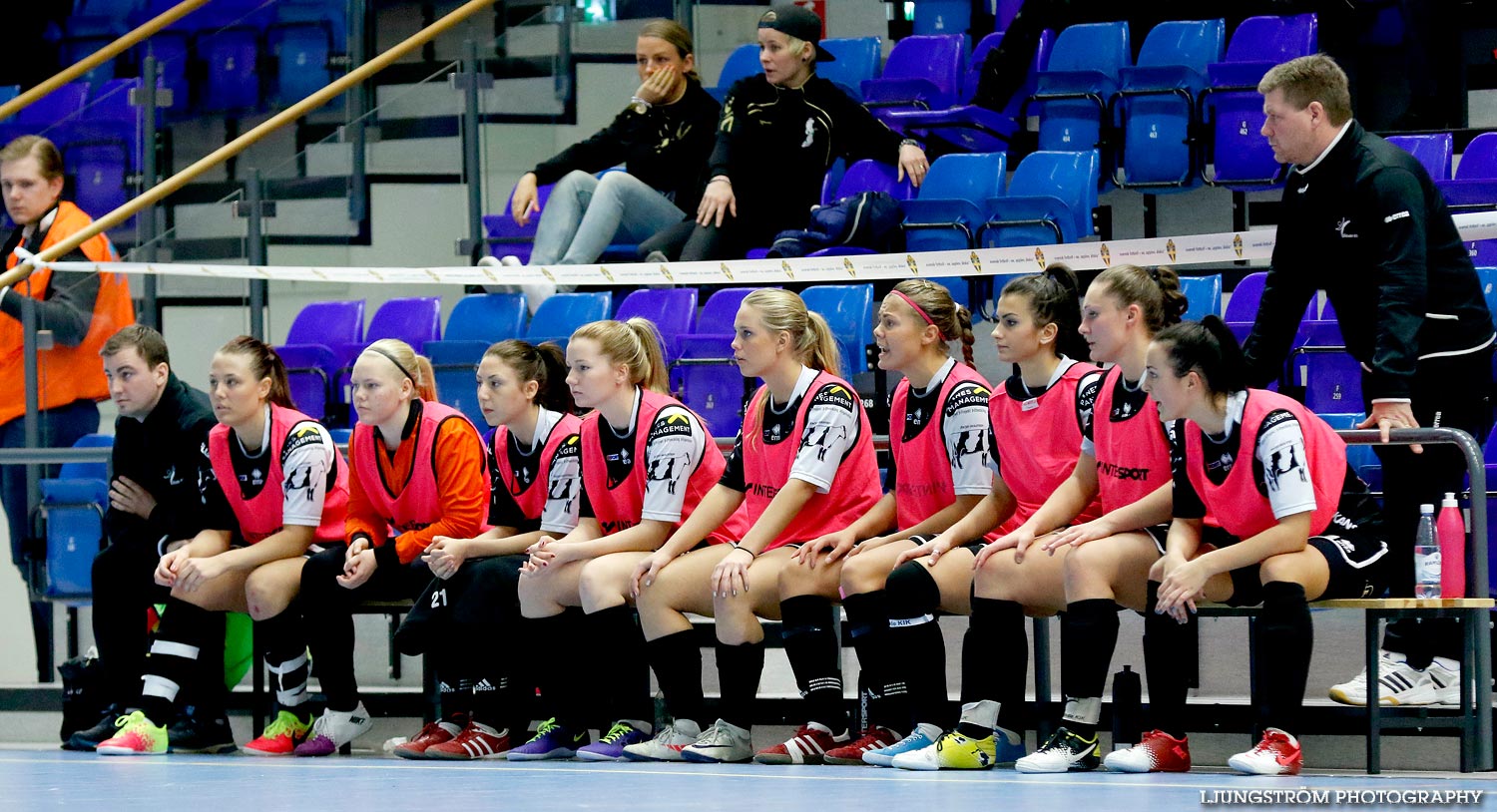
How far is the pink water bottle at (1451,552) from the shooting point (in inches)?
206

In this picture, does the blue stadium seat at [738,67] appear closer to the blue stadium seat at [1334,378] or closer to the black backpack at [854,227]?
the black backpack at [854,227]

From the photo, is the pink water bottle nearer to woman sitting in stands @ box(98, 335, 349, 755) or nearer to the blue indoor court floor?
the blue indoor court floor

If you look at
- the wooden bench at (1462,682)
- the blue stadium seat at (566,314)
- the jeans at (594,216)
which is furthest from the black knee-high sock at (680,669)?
the jeans at (594,216)

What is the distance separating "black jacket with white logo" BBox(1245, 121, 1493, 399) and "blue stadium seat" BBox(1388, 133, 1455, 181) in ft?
8.14

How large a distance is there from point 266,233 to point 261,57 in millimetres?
1470

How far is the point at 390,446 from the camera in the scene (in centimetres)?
644

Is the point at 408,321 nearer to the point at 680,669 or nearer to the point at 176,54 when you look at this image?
the point at 176,54

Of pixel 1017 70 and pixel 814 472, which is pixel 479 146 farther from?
pixel 814 472

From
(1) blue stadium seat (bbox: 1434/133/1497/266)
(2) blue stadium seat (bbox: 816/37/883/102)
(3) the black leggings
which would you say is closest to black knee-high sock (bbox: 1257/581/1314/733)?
(3) the black leggings

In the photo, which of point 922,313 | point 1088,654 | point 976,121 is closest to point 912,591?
point 1088,654

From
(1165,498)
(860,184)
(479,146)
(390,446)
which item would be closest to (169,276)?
(479,146)

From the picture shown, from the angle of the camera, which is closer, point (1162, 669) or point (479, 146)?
point (1162, 669)

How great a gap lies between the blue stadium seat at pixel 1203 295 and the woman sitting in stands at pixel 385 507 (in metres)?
2.65

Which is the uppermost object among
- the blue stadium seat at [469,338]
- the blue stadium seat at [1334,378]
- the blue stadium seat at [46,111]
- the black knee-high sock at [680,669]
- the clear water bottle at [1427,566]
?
the blue stadium seat at [46,111]
